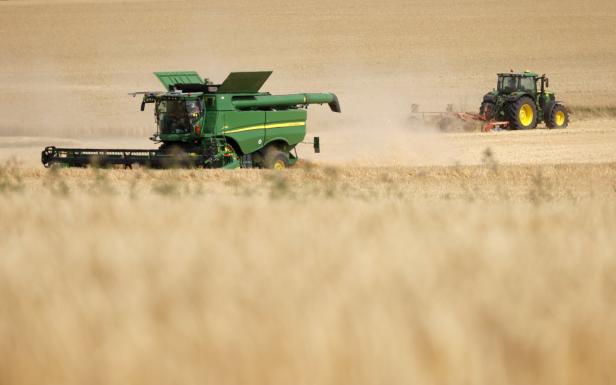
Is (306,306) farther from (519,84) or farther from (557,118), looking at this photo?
(557,118)

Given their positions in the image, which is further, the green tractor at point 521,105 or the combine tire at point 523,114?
the green tractor at point 521,105

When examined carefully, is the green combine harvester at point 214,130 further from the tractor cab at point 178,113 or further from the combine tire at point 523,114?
the combine tire at point 523,114

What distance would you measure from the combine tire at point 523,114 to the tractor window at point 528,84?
1.25 ft

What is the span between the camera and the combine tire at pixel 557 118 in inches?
1266

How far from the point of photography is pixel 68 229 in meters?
5.73

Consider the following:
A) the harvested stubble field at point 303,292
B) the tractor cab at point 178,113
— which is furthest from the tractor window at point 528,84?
the harvested stubble field at point 303,292

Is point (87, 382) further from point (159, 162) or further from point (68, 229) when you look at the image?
point (159, 162)

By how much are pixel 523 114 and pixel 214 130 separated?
14149mm

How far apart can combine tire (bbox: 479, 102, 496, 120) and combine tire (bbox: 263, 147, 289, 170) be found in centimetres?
1096

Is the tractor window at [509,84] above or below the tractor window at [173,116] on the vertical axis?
above

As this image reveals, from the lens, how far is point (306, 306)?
374 cm

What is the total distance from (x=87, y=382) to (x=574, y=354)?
167 centimetres

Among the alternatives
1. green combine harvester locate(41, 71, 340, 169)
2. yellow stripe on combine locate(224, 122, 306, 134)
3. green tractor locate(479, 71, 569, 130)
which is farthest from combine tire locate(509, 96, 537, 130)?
green combine harvester locate(41, 71, 340, 169)

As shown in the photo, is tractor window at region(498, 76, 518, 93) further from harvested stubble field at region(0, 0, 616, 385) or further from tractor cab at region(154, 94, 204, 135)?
harvested stubble field at region(0, 0, 616, 385)
